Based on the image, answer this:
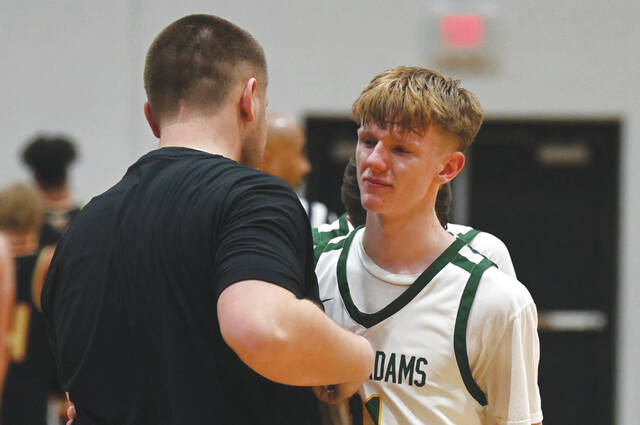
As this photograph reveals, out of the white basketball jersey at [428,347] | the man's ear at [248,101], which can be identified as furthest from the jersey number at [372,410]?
the man's ear at [248,101]

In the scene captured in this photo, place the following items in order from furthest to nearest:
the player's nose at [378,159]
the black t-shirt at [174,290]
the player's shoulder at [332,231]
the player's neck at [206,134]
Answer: the player's shoulder at [332,231] < the player's nose at [378,159] < the player's neck at [206,134] < the black t-shirt at [174,290]

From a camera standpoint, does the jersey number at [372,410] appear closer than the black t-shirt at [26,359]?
Yes

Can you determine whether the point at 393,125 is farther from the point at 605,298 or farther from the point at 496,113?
the point at 605,298

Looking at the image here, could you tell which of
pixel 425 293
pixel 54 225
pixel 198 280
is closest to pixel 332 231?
pixel 425 293

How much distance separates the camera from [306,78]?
507cm

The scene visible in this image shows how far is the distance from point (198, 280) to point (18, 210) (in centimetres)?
257

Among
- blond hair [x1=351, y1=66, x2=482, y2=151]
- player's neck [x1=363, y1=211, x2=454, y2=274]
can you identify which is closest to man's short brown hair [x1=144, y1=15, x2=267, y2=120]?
blond hair [x1=351, y1=66, x2=482, y2=151]

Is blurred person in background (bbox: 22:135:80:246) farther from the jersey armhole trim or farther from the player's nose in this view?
the player's nose

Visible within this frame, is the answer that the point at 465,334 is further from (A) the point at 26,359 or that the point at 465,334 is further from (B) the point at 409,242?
(A) the point at 26,359

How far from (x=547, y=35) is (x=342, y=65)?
4.08ft

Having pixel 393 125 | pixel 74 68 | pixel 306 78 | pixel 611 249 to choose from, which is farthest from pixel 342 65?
pixel 393 125

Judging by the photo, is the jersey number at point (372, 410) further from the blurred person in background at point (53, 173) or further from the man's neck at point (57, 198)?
the man's neck at point (57, 198)

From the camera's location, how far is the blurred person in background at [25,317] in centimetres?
382

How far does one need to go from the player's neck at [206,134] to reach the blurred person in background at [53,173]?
2.80 meters
